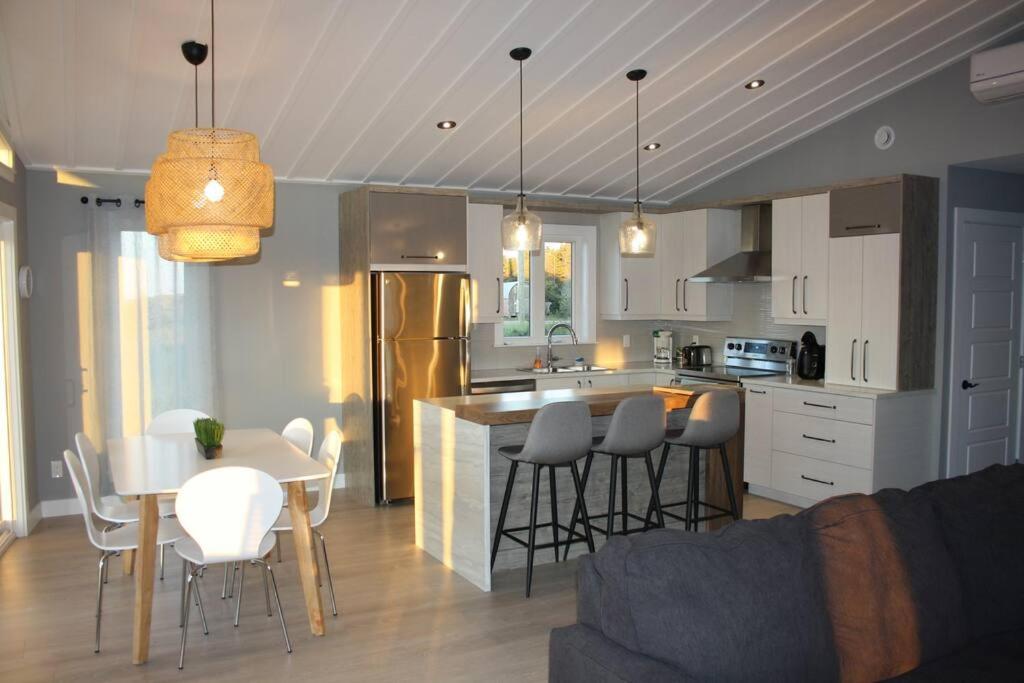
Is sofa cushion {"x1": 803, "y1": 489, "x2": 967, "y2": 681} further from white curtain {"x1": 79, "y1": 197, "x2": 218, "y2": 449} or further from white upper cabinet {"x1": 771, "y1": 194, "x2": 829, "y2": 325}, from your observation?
white curtain {"x1": 79, "y1": 197, "x2": 218, "y2": 449}

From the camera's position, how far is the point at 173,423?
4.89 meters

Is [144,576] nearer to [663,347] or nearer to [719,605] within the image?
[719,605]

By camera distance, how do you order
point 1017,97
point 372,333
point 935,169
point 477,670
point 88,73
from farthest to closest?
point 372,333
point 935,169
point 1017,97
point 88,73
point 477,670

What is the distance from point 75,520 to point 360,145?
10.5ft

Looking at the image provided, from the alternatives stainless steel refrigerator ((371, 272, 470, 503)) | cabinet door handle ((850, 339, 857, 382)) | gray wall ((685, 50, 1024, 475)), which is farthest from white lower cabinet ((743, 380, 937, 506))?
stainless steel refrigerator ((371, 272, 470, 503))

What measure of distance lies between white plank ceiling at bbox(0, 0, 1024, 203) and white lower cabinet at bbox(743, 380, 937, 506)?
6.90 feet

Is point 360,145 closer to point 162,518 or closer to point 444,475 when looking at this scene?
point 444,475

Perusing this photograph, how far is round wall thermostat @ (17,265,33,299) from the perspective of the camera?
518cm

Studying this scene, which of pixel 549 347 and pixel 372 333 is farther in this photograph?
pixel 549 347

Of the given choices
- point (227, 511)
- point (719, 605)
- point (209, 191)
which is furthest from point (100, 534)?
point (719, 605)

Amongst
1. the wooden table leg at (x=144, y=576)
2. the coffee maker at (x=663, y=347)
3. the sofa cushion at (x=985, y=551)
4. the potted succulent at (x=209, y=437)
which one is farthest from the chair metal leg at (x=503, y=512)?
the coffee maker at (x=663, y=347)

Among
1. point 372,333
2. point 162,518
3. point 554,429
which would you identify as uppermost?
point 372,333

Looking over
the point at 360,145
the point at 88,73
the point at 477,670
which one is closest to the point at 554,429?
the point at 477,670

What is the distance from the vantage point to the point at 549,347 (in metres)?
7.22
